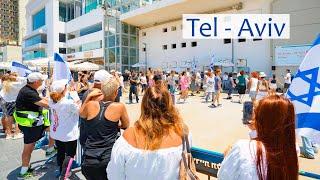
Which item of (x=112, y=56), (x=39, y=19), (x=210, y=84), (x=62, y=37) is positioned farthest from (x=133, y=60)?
(x=39, y=19)

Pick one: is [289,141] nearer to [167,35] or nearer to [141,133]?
[141,133]

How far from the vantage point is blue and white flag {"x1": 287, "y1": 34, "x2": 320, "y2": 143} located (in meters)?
2.50

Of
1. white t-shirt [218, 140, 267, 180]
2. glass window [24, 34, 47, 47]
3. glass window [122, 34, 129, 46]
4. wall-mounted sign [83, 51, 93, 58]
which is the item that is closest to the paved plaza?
white t-shirt [218, 140, 267, 180]

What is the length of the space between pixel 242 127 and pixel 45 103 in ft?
19.6

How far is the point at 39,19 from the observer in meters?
57.3

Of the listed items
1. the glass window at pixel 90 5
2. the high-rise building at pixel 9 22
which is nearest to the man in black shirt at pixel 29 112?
the glass window at pixel 90 5

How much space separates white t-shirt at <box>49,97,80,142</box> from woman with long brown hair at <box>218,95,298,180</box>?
3292mm

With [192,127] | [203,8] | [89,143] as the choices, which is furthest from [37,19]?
[89,143]

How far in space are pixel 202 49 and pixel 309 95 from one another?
2679 centimetres

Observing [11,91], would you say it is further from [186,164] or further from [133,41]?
[133,41]

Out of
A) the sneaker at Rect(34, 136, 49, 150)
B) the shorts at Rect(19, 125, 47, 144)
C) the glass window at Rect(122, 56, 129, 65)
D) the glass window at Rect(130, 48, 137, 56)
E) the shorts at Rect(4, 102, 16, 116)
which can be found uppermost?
the glass window at Rect(130, 48, 137, 56)

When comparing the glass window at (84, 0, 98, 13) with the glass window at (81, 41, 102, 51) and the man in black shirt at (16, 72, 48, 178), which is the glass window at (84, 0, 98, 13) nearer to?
the glass window at (81, 41, 102, 51)

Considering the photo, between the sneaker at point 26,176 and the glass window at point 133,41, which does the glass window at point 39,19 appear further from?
the sneaker at point 26,176

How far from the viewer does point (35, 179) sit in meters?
4.91
